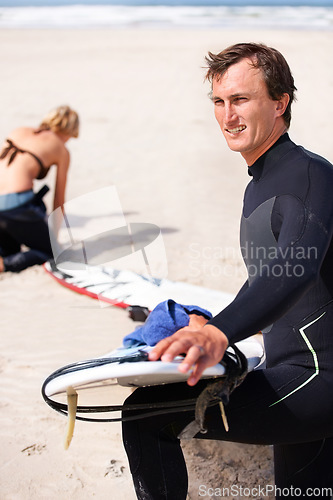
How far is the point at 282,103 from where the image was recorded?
1906 millimetres

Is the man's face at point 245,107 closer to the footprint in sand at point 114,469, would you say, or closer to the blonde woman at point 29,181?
the footprint in sand at point 114,469

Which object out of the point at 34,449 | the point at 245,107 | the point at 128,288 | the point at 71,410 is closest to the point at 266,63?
the point at 245,107

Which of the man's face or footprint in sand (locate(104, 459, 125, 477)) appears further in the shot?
footprint in sand (locate(104, 459, 125, 477))

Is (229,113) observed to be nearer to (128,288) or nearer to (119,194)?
(128,288)

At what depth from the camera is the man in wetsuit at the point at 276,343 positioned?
1.77m

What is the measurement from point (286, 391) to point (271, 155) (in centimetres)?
73

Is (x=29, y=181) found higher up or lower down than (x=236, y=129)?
lower down

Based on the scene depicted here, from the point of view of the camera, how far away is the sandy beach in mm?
2615

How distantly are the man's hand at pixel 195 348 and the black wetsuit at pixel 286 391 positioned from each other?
297 millimetres

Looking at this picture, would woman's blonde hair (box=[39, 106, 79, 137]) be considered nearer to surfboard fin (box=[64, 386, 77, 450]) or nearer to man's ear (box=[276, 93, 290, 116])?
man's ear (box=[276, 93, 290, 116])

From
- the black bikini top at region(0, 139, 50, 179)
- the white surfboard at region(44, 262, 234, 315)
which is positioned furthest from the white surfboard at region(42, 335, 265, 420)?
the black bikini top at region(0, 139, 50, 179)

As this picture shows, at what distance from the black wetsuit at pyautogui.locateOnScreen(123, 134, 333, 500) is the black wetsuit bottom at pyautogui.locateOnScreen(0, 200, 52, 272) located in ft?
11.1

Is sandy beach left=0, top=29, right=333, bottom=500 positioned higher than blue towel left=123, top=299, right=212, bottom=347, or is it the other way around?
blue towel left=123, top=299, right=212, bottom=347

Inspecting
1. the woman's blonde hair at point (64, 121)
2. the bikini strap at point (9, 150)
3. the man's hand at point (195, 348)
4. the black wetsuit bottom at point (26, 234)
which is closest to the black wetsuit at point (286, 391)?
the man's hand at point (195, 348)
